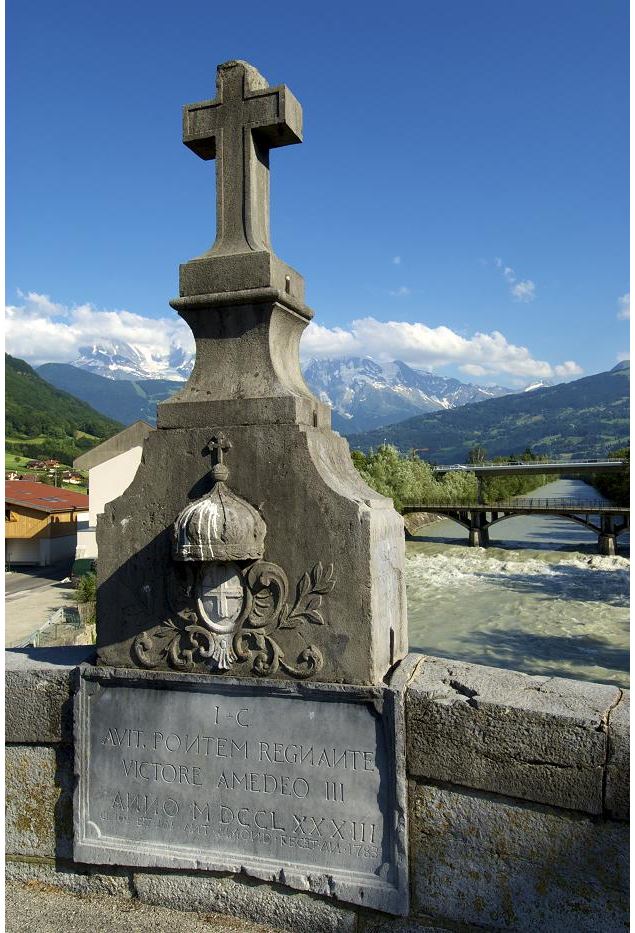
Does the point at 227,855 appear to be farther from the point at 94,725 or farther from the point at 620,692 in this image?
the point at 620,692

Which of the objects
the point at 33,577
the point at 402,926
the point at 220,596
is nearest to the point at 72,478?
the point at 33,577

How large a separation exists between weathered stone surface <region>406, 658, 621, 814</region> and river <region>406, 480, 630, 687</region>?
20.8 metres

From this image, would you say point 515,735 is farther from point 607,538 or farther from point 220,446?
point 607,538

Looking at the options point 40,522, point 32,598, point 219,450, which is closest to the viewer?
point 219,450

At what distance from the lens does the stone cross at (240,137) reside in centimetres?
409

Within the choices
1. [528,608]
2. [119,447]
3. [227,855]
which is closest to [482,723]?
[227,855]

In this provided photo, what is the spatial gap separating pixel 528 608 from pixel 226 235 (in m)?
32.4

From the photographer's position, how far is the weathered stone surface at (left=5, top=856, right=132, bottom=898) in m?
3.86

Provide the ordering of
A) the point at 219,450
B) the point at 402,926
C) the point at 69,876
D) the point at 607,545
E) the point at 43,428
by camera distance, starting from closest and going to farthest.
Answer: the point at 402,926 < the point at 219,450 < the point at 69,876 < the point at 607,545 < the point at 43,428

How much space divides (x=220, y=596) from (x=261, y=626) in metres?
0.27

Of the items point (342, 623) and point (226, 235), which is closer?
point (342, 623)

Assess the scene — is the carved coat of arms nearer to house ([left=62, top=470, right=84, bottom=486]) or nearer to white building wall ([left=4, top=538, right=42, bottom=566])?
white building wall ([left=4, top=538, right=42, bottom=566])

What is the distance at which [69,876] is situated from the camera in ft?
13.0

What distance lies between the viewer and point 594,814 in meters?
3.17
